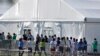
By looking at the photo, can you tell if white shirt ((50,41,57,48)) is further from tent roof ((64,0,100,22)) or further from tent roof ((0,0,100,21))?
tent roof ((64,0,100,22))

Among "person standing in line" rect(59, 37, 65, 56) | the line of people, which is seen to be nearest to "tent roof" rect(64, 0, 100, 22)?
the line of people

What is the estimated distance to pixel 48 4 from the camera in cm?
4612

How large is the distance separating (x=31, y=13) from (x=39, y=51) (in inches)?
325

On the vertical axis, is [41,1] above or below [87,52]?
above

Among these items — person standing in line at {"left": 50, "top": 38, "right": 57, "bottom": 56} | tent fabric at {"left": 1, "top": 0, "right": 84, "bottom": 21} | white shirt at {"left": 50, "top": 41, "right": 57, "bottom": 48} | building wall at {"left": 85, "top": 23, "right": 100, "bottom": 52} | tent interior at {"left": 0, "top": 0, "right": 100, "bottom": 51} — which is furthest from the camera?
tent fabric at {"left": 1, "top": 0, "right": 84, "bottom": 21}

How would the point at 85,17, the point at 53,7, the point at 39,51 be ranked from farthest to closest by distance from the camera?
the point at 53,7 → the point at 85,17 → the point at 39,51

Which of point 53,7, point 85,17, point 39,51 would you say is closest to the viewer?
point 39,51

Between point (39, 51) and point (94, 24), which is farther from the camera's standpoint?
point (94, 24)

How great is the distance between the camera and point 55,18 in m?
45.0

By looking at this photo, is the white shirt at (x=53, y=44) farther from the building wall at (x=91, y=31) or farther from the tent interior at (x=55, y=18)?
the building wall at (x=91, y=31)

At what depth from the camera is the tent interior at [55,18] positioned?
43281mm

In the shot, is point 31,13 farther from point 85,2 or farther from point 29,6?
point 85,2

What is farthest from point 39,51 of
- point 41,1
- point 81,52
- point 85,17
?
point 41,1

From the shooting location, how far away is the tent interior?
4328 centimetres
